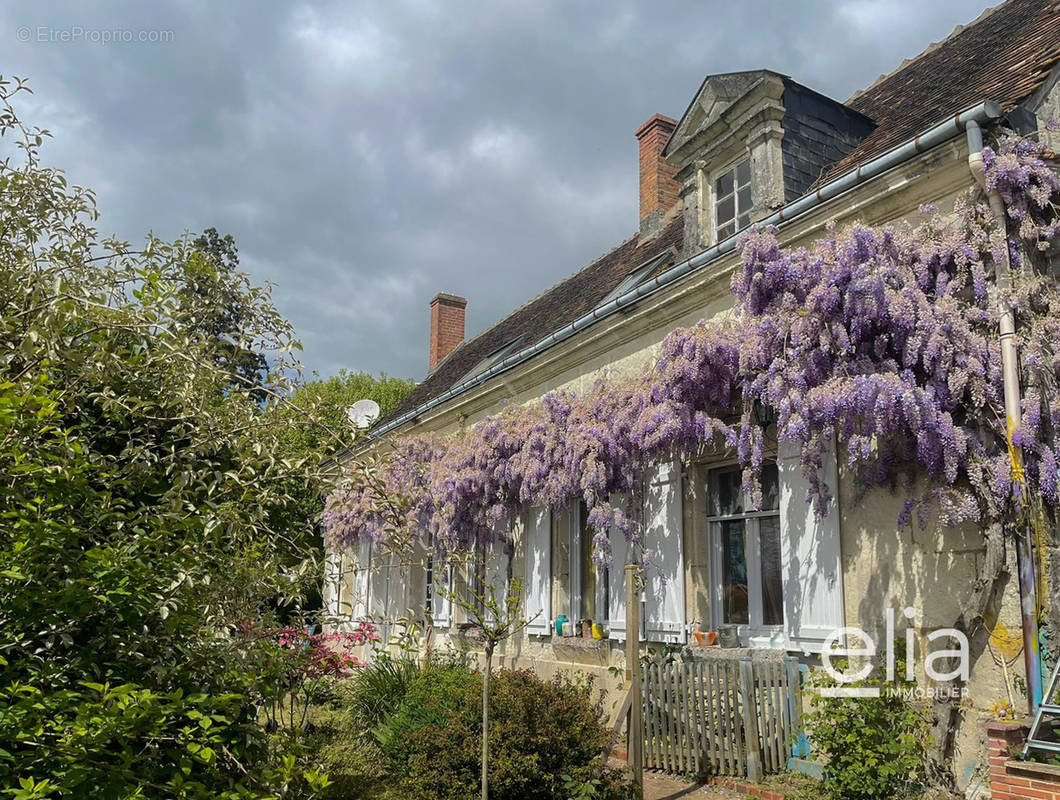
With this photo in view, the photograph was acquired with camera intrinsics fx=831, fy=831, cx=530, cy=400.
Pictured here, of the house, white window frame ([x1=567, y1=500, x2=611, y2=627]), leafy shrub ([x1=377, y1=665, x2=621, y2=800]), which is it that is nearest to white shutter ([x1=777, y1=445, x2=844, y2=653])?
the house

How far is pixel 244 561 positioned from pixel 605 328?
6053mm

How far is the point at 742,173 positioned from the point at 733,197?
25 centimetres

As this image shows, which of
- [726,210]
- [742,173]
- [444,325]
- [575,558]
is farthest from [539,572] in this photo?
[444,325]

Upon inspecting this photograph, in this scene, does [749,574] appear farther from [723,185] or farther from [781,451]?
[723,185]

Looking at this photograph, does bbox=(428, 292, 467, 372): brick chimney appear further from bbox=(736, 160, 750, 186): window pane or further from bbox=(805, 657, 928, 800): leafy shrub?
bbox=(805, 657, 928, 800): leafy shrub

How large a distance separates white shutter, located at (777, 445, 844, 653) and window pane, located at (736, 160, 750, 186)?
3.04 meters

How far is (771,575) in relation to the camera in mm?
7012

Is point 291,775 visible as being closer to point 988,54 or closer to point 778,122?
point 778,122

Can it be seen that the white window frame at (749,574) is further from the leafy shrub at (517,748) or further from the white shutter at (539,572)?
the white shutter at (539,572)

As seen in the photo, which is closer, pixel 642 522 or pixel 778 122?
pixel 778 122

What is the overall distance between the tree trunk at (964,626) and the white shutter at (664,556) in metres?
2.54

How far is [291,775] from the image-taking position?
339 centimetres

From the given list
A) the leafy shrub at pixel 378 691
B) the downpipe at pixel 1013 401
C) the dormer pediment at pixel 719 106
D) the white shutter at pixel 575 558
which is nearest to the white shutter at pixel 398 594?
the white shutter at pixel 575 558

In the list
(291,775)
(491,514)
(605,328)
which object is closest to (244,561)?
(291,775)
